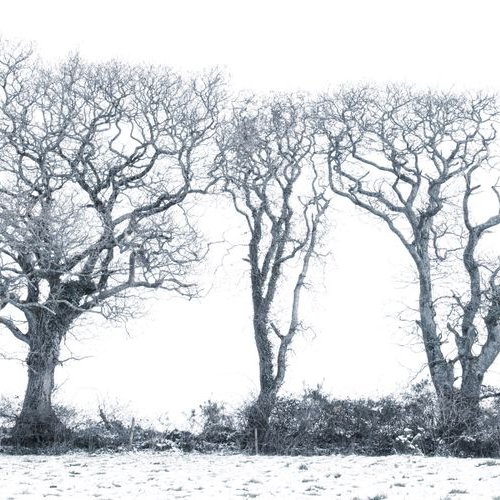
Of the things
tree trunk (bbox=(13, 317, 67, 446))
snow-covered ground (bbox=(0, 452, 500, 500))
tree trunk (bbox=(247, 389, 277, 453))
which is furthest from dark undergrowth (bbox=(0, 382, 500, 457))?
snow-covered ground (bbox=(0, 452, 500, 500))

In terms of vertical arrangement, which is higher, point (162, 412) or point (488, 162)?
point (488, 162)

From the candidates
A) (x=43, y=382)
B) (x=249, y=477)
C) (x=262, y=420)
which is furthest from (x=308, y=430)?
(x=43, y=382)

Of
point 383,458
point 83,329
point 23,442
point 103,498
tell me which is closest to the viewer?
point 103,498

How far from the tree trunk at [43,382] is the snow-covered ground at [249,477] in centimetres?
179

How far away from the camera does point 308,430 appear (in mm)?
22688

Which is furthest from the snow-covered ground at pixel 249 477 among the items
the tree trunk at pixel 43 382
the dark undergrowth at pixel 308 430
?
the dark undergrowth at pixel 308 430

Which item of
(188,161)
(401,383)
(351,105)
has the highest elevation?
(351,105)

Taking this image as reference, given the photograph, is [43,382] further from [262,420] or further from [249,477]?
[249,477]

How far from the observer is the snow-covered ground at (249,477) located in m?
13.7

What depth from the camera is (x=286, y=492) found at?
1404 cm

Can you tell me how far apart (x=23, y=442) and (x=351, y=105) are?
15235 mm

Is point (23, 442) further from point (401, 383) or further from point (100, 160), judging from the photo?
point (401, 383)

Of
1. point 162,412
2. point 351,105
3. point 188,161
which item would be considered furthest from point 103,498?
point 351,105

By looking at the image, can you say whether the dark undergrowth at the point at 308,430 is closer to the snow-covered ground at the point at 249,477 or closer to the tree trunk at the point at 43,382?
the tree trunk at the point at 43,382
